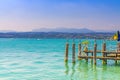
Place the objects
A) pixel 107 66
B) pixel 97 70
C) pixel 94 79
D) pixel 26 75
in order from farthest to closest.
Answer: pixel 107 66 < pixel 97 70 < pixel 26 75 < pixel 94 79

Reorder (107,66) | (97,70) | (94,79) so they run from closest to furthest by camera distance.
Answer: (94,79) < (97,70) < (107,66)

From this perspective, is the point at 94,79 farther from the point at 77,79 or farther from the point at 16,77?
the point at 16,77

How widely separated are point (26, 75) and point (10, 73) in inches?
71.1

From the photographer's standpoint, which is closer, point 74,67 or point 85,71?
point 85,71

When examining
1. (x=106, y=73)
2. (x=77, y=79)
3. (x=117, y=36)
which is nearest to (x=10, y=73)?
(x=77, y=79)

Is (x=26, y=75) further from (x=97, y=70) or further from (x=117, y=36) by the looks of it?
(x=117, y=36)

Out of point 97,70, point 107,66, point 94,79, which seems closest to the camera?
point 94,79

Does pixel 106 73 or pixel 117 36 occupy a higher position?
pixel 117 36

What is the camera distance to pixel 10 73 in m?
26.9

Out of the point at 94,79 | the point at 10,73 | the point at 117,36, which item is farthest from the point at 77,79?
Answer: the point at 117,36

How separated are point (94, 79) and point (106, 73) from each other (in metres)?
2.90

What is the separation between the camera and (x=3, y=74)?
2648 centimetres

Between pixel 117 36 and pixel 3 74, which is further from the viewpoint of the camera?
pixel 117 36

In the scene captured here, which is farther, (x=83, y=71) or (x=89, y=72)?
(x=83, y=71)
